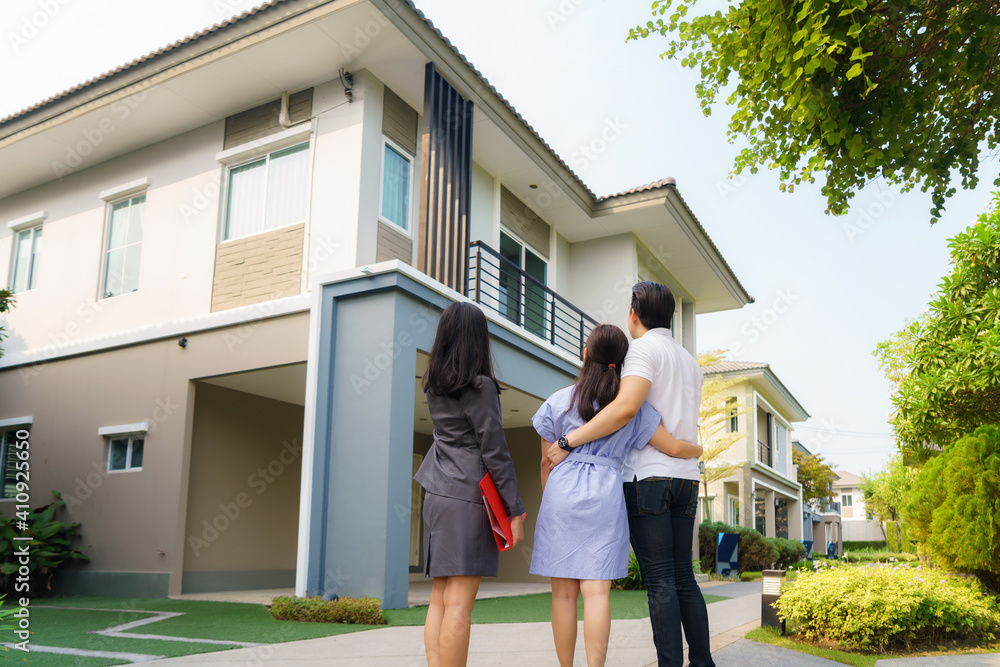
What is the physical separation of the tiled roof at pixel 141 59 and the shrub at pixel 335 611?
20.1ft

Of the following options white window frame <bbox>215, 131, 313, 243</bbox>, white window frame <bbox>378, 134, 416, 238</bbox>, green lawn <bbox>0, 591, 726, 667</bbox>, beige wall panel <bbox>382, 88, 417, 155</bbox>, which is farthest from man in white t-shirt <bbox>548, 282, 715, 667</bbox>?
beige wall panel <bbox>382, 88, 417, 155</bbox>

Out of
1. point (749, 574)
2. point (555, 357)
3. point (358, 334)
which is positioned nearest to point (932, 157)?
point (358, 334)

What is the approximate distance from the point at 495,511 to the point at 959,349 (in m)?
5.95

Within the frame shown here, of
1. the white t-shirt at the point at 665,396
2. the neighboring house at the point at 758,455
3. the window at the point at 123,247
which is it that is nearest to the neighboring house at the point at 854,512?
the neighboring house at the point at 758,455

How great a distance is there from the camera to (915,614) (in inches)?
196

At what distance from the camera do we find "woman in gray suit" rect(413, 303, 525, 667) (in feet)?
10.1

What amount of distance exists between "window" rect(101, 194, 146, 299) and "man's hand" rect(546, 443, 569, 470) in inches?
360

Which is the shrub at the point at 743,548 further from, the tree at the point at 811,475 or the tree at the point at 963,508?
the tree at the point at 811,475

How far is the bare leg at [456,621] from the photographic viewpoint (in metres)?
3.02

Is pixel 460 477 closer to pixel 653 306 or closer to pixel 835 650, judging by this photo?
pixel 653 306

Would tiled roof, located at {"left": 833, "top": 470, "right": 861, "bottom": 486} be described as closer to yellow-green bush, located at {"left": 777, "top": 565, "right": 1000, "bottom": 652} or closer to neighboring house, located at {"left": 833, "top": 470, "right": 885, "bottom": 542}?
neighboring house, located at {"left": 833, "top": 470, "right": 885, "bottom": 542}

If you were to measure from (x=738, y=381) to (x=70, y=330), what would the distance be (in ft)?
64.1

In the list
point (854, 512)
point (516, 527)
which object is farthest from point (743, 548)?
point (854, 512)

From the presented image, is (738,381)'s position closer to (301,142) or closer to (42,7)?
(301,142)
